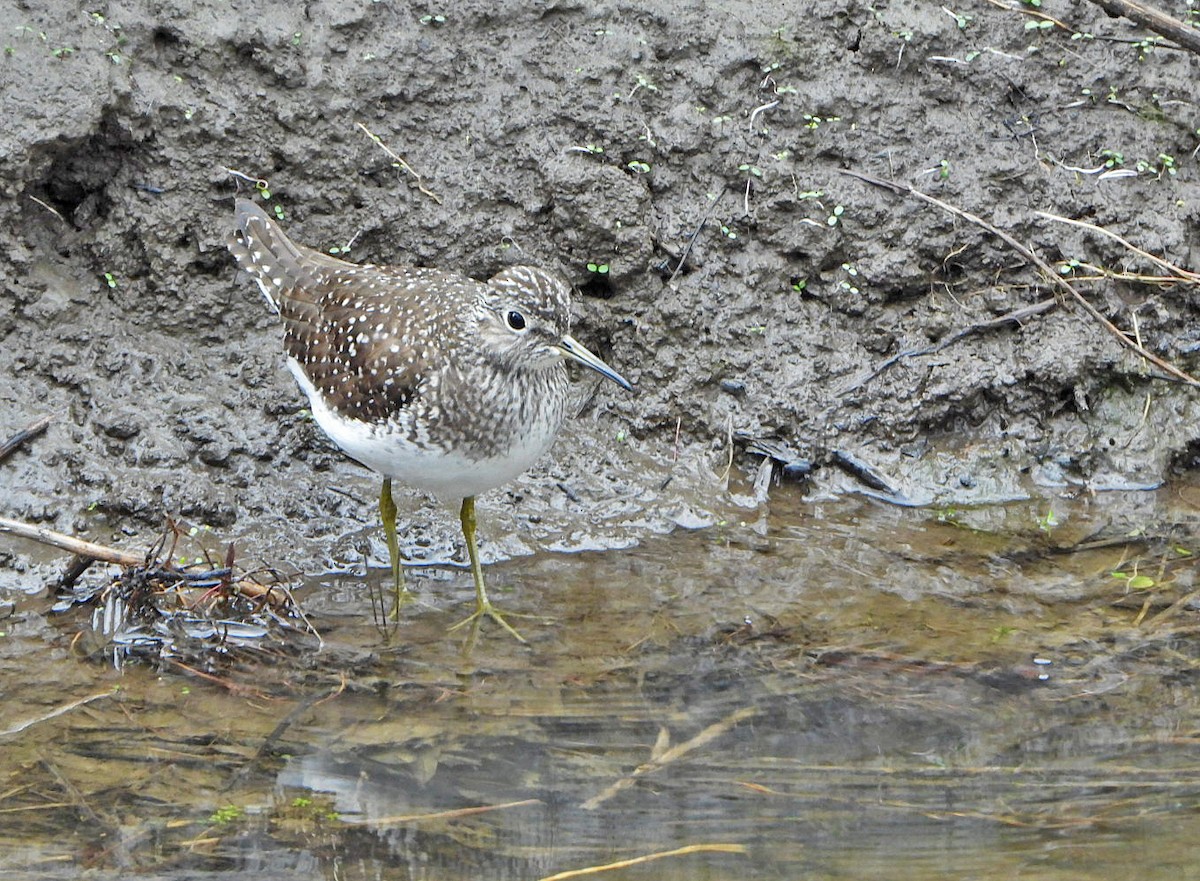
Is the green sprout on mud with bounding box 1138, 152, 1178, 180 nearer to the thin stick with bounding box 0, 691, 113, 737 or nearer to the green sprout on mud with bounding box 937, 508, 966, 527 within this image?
the green sprout on mud with bounding box 937, 508, 966, 527

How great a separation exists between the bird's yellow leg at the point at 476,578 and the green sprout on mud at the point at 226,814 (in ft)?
5.35

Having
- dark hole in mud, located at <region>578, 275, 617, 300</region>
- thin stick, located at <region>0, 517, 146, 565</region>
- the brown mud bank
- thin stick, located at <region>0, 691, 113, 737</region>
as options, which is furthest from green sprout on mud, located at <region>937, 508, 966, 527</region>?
thin stick, located at <region>0, 691, 113, 737</region>

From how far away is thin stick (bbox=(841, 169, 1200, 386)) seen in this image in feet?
23.3

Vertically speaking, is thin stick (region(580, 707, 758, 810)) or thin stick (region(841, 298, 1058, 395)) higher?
thin stick (region(841, 298, 1058, 395))

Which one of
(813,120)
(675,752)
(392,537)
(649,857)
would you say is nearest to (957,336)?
(813,120)

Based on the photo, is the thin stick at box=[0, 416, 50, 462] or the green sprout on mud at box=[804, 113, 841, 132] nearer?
the thin stick at box=[0, 416, 50, 462]

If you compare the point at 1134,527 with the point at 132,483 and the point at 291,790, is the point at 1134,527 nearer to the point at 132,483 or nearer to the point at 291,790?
the point at 291,790

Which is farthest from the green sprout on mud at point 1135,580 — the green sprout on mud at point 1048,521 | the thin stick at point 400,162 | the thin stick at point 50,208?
the thin stick at point 50,208

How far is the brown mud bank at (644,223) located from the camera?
23.0ft

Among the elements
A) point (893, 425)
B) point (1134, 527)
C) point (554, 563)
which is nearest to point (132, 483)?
point (554, 563)

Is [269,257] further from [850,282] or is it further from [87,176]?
[850,282]

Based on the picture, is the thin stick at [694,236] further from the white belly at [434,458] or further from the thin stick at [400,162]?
the white belly at [434,458]

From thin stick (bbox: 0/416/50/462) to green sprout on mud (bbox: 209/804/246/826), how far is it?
266cm

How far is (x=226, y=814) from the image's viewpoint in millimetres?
4660
